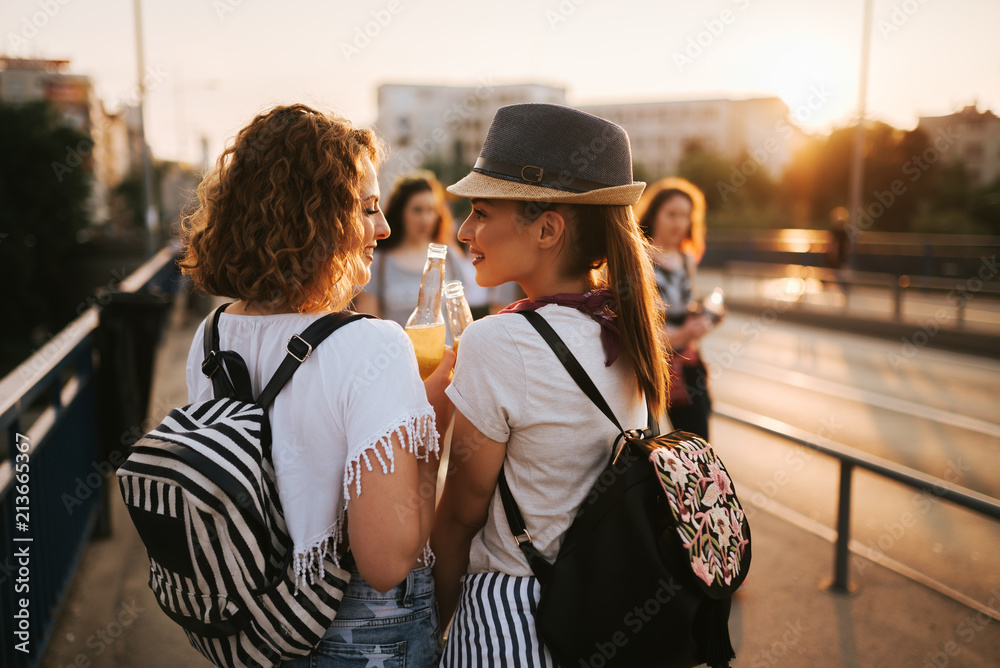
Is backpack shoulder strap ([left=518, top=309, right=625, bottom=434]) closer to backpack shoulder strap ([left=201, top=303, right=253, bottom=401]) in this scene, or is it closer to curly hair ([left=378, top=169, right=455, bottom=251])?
backpack shoulder strap ([left=201, top=303, right=253, bottom=401])

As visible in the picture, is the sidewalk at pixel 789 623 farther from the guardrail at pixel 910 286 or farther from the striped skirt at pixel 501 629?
the guardrail at pixel 910 286

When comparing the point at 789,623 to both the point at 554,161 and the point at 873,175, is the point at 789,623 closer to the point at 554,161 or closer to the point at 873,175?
A: the point at 554,161

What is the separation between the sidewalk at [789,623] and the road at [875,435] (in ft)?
0.89

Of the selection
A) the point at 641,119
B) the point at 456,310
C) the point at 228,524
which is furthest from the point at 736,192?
the point at 641,119

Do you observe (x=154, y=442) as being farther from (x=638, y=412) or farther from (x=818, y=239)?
(x=818, y=239)

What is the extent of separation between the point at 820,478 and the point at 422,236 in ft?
11.9

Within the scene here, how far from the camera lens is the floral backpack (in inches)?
54.2

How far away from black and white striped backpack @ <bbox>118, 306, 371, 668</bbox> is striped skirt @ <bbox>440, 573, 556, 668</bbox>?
28 centimetres

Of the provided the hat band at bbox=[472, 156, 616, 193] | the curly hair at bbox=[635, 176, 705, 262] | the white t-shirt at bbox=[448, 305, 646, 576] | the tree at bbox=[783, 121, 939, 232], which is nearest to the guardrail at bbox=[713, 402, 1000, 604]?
the curly hair at bbox=[635, 176, 705, 262]

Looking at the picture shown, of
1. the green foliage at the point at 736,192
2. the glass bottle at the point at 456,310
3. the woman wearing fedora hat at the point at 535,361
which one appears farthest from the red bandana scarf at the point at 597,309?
the green foliage at the point at 736,192

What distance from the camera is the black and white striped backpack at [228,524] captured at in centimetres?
126

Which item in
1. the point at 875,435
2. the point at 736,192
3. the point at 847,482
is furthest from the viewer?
the point at 736,192

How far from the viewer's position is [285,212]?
139 centimetres

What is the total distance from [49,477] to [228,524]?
2.44m
